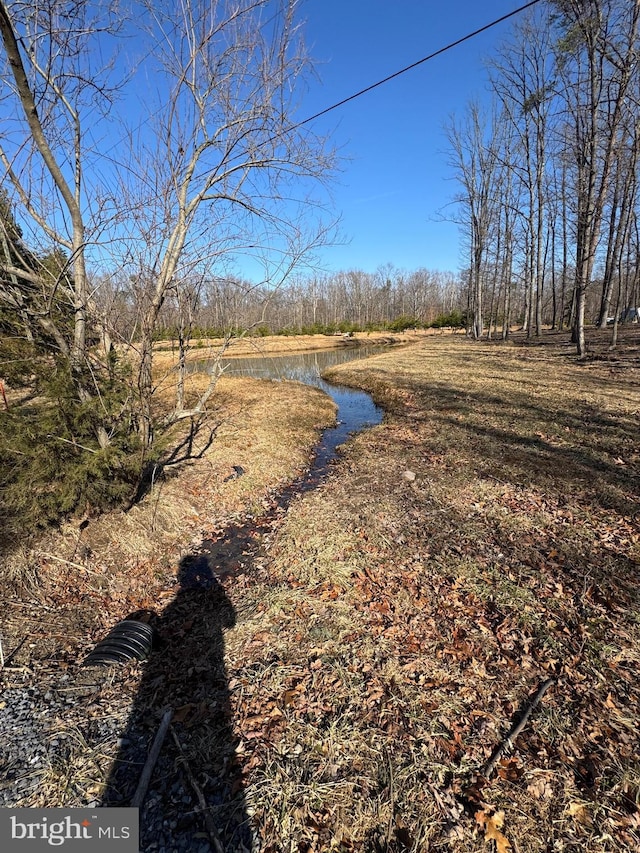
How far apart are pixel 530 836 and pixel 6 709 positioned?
341 cm

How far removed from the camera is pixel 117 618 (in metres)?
3.77

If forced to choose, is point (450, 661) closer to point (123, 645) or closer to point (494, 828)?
point (494, 828)

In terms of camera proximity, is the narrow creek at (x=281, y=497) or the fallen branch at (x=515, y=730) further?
the narrow creek at (x=281, y=497)

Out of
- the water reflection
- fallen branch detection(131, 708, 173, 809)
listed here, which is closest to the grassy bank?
fallen branch detection(131, 708, 173, 809)

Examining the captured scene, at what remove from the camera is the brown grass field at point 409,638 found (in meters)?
2.09

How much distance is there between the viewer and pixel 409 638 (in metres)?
3.25

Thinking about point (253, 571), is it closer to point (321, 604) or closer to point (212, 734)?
point (321, 604)

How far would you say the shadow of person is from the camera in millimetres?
2025

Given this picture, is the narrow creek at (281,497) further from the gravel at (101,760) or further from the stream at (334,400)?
the gravel at (101,760)

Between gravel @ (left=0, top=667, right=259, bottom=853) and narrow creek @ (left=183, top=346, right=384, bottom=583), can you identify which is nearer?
gravel @ (left=0, top=667, right=259, bottom=853)

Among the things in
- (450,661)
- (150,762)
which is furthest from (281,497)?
(150,762)

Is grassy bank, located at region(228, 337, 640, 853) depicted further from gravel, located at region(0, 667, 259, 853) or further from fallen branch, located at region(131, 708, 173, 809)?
fallen branch, located at region(131, 708, 173, 809)

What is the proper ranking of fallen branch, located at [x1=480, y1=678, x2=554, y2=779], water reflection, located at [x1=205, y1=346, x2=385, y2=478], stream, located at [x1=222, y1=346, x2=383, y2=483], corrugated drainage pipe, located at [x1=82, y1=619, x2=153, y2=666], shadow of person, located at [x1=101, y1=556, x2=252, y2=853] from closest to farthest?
shadow of person, located at [x1=101, y1=556, x2=252, y2=853] → fallen branch, located at [x1=480, y1=678, x2=554, y2=779] → corrugated drainage pipe, located at [x1=82, y1=619, x2=153, y2=666] → stream, located at [x1=222, y1=346, x2=383, y2=483] → water reflection, located at [x1=205, y1=346, x2=385, y2=478]

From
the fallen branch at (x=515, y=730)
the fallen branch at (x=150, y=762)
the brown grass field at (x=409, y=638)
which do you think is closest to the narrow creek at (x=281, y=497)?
the brown grass field at (x=409, y=638)
